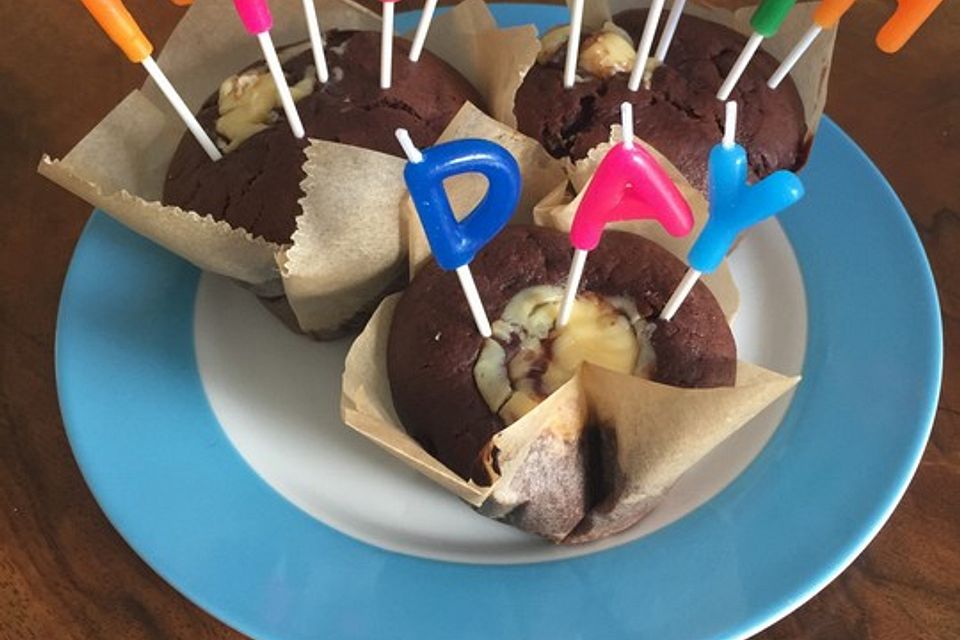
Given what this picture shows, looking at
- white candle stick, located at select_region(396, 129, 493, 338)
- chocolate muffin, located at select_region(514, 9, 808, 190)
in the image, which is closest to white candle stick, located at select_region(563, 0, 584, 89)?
chocolate muffin, located at select_region(514, 9, 808, 190)

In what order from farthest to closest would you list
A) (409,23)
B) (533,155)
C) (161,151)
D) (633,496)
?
1. (409,23)
2. (161,151)
3. (533,155)
4. (633,496)

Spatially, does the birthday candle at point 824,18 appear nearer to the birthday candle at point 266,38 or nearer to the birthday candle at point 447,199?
the birthday candle at point 447,199

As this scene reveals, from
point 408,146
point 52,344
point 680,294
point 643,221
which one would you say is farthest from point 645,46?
point 52,344

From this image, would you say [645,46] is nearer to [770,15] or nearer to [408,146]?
[770,15]

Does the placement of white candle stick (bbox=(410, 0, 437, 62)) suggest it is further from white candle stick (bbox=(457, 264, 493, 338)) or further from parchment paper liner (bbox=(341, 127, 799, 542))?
white candle stick (bbox=(457, 264, 493, 338))

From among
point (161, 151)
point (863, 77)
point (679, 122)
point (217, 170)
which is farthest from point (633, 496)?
point (863, 77)

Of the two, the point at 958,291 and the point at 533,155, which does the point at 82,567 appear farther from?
the point at 958,291
